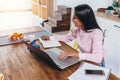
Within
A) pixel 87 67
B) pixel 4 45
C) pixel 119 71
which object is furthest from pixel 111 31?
pixel 4 45

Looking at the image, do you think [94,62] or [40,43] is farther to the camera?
[40,43]

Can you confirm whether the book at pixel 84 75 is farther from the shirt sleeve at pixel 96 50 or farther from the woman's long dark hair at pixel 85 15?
the woman's long dark hair at pixel 85 15

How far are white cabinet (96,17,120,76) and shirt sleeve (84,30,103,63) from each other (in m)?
0.83

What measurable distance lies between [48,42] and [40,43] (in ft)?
0.29

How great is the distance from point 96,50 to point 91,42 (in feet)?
0.68

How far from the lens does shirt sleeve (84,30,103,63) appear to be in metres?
1.31

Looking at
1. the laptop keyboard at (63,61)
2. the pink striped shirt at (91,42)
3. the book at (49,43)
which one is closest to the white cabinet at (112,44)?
the pink striped shirt at (91,42)

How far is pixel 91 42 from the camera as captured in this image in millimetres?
1594

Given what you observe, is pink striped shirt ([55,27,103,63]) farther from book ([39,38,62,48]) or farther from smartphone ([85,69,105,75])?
smartphone ([85,69,105,75])

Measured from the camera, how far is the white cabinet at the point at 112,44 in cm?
228

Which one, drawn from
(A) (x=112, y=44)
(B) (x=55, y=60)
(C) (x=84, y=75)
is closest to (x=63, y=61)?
(B) (x=55, y=60)

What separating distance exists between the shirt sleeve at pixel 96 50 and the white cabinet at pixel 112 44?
83cm

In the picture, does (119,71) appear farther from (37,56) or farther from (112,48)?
(37,56)

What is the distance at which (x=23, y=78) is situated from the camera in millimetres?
1054
